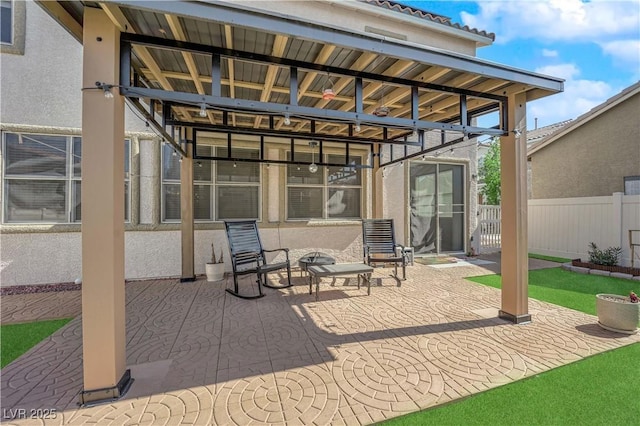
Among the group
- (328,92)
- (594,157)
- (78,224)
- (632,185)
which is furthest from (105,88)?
(594,157)

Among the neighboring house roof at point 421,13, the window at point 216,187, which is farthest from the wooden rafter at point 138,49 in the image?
the neighboring house roof at point 421,13

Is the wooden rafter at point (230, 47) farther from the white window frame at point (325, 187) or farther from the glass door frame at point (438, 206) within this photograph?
the glass door frame at point (438, 206)

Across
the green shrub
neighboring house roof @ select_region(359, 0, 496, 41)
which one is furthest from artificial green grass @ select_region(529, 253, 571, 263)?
neighboring house roof @ select_region(359, 0, 496, 41)

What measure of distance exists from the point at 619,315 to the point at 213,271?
6355mm

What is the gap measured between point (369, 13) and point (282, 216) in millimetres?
6124

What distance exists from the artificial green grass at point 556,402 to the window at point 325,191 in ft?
17.7

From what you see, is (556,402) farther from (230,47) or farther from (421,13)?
(421,13)

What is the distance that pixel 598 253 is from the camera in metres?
6.90

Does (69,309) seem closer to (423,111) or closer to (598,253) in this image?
(423,111)

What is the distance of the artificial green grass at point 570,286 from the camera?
180 inches

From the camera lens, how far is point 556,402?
2.17 meters

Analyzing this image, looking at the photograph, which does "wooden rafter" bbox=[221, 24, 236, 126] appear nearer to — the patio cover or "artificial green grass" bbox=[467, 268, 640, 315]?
the patio cover

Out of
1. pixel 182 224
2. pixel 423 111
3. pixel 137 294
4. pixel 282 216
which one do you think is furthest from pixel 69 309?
pixel 423 111

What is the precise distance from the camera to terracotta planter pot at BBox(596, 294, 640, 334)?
3266 millimetres
